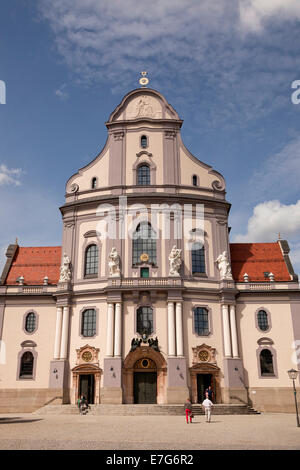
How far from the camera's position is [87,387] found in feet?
117

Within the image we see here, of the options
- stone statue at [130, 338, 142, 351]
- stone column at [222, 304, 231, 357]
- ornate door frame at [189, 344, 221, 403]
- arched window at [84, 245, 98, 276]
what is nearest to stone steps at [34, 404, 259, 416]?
ornate door frame at [189, 344, 221, 403]

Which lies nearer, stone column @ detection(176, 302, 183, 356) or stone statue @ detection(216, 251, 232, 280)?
stone column @ detection(176, 302, 183, 356)

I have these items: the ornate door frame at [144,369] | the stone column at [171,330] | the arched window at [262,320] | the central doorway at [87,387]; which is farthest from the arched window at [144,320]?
the arched window at [262,320]

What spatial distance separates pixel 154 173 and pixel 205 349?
648 inches

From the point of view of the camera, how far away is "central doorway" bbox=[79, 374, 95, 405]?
35312mm

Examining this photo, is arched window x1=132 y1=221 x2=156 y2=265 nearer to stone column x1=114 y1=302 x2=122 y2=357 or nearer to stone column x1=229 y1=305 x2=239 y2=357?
stone column x1=114 y1=302 x2=122 y2=357

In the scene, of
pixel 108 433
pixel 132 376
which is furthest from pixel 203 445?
pixel 132 376

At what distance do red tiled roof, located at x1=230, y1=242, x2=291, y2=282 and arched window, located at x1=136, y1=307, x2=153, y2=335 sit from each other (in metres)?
9.35

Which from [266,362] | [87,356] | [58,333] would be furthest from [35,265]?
[266,362]

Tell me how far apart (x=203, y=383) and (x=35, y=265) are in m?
19.6

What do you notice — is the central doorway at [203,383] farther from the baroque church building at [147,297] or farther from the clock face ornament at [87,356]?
the clock face ornament at [87,356]

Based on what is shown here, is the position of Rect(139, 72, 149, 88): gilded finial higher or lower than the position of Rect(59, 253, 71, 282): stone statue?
higher

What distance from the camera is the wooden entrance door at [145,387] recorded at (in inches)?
1361

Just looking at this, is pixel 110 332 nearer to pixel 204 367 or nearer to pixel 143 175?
pixel 204 367
